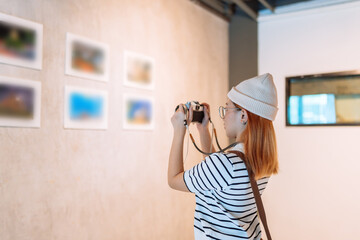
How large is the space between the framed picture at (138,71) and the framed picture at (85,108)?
32cm

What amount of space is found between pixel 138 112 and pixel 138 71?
35 centimetres

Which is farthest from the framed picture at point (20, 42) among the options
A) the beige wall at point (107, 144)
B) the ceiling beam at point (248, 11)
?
the ceiling beam at point (248, 11)

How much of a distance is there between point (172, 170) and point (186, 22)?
2480mm

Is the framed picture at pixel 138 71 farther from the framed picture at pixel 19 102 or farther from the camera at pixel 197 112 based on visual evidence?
the camera at pixel 197 112

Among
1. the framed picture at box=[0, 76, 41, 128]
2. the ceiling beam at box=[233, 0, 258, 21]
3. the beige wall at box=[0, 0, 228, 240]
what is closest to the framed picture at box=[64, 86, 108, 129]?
the beige wall at box=[0, 0, 228, 240]

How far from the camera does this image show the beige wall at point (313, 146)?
366 centimetres

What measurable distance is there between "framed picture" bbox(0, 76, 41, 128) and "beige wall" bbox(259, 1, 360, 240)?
2.74 meters

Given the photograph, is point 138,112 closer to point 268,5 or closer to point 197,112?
point 197,112

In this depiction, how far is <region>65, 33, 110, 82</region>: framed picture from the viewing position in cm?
244

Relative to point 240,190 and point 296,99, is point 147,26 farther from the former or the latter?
point 240,190

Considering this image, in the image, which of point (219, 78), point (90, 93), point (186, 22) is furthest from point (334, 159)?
point (90, 93)

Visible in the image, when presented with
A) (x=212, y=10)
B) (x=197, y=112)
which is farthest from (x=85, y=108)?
(x=212, y=10)

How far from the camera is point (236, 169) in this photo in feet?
4.53

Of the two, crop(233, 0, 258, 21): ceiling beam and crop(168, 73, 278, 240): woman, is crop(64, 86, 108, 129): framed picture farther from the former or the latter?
crop(233, 0, 258, 21): ceiling beam
